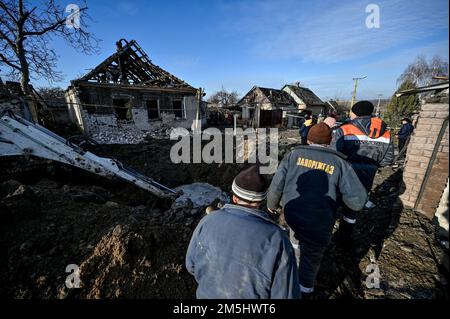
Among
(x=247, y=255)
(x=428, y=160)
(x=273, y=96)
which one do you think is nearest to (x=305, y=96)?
(x=273, y=96)

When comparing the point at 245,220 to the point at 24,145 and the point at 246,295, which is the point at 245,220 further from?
the point at 24,145

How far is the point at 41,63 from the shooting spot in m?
12.6

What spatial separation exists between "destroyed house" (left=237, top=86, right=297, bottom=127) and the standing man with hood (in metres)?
16.5

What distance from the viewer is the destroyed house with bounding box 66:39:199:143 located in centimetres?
1034

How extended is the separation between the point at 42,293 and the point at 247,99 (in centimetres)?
2456

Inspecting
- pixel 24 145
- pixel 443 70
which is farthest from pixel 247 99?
pixel 443 70

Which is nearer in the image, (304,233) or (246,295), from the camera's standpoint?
(246,295)

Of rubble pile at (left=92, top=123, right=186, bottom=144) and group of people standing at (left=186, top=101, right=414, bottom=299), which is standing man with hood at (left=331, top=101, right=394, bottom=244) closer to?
group of people standing at (left=186, top=101, right=414, bottom=299)

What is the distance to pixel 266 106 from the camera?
22.2 metres

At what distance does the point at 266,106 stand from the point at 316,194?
21.8 meters

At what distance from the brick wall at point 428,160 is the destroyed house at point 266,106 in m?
Result: 16.5

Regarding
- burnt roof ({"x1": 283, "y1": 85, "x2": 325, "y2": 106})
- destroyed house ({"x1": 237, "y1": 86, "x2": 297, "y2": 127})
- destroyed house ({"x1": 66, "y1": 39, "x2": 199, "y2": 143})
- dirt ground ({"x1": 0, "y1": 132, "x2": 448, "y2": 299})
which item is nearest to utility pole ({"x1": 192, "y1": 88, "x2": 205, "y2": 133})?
destroyed house ({"x1": 66, "y1": 39, "x2": 199, "y2": 143})

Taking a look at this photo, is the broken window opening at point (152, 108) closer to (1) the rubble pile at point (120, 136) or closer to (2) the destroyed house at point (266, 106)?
(1) the rubble pile at point (120, 136)
